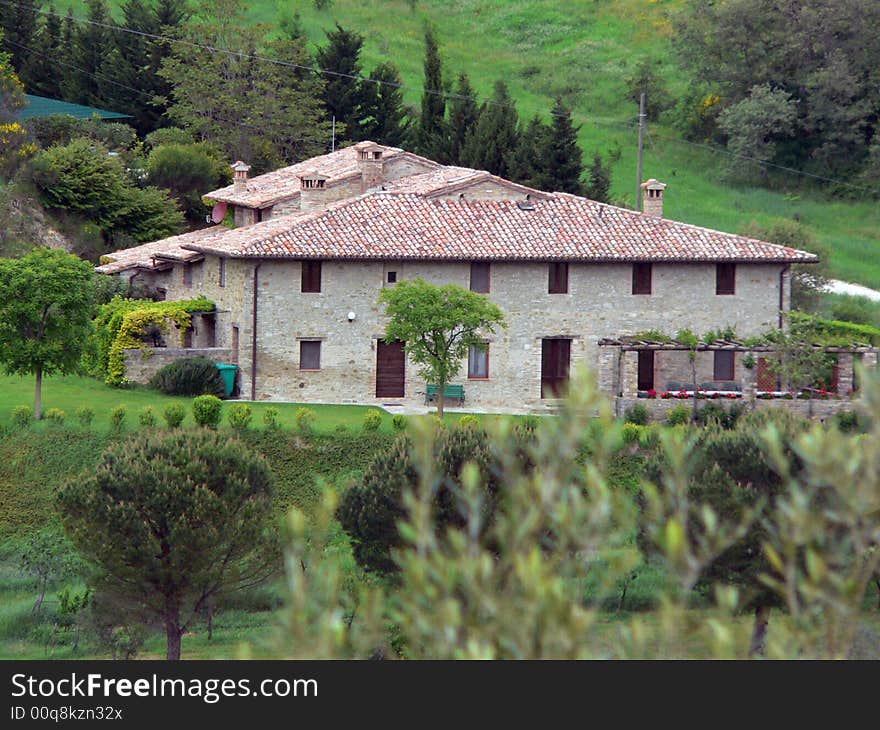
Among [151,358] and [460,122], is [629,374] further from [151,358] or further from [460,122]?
[460,122]

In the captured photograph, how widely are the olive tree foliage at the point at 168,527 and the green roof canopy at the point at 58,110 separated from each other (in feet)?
116

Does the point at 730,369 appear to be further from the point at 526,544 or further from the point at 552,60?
the point at 552,60

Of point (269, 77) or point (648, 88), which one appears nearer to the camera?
point (269, 77)

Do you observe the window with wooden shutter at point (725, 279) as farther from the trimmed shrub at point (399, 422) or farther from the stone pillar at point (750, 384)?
the trimmed shrub at point (399, 422)

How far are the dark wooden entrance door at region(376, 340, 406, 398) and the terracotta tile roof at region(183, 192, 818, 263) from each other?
229 cm

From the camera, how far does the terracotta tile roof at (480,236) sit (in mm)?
39219

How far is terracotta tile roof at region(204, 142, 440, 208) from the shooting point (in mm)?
45688

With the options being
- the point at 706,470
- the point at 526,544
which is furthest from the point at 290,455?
the point at 526,544

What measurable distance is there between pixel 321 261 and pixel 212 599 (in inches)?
533

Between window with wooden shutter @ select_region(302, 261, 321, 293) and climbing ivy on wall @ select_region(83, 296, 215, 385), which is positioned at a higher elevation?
window with wooden shutter @ select_region(302, 261, 321, 293)

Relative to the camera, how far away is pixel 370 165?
45.6 m

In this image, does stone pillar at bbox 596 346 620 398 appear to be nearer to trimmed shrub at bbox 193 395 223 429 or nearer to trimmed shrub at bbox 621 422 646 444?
trimmed shrub at bbox 621 422 646 444

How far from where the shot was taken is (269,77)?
203ft

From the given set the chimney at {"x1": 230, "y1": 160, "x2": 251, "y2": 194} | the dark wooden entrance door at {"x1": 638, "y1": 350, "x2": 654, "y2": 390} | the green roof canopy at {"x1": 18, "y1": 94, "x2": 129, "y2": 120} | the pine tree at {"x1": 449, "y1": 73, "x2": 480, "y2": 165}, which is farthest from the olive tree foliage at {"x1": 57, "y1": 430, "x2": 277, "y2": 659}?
the green roof canopy at {"x1": 18, "y1": 94, "x2": 129, "y2": 120}
